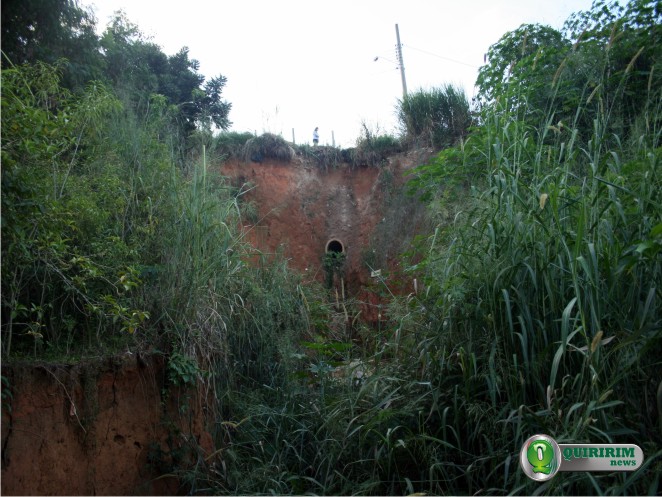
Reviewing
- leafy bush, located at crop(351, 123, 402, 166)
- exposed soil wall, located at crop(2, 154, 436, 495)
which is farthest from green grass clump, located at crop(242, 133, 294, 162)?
exposed soil wall, located at crop(2, 154, 436, 495)

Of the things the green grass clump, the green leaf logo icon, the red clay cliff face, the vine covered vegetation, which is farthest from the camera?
the green grass clump

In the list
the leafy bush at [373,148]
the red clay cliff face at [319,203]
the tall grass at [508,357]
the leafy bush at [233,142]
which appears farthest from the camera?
the leafy bush at [373,148]

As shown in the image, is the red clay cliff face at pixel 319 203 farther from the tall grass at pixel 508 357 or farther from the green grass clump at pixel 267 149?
the tall grass at pixel 508 357

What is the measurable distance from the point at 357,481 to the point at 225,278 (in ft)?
8.06

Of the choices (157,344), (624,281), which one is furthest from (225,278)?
(624,281)

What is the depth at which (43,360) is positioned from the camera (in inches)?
152

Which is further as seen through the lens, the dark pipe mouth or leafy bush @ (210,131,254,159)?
the dark pipe mouth

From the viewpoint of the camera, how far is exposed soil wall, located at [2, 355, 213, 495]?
11.7 feet

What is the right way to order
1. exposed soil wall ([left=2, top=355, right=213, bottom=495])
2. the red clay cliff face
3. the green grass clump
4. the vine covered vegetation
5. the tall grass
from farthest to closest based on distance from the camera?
the green grass clump, the red clay cliff face, exposed soil wall ([left=2, top=355, right=213, bottom=495]), the vine covered vegetation, the tall grass

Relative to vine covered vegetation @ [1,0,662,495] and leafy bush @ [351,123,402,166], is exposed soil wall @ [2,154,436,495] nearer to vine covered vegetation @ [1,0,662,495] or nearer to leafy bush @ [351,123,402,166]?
vine covered vegetation @ [1,0,662,495]

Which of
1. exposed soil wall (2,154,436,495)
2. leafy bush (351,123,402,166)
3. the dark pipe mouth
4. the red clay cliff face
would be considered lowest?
exposed soil wall (2,154,436,495)

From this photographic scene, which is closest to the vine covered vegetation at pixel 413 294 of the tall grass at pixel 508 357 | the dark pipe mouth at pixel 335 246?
the tall grass at pixel 508 357

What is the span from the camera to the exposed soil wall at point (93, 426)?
3.55m

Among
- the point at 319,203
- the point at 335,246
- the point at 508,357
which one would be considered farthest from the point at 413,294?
the point at 319,203
